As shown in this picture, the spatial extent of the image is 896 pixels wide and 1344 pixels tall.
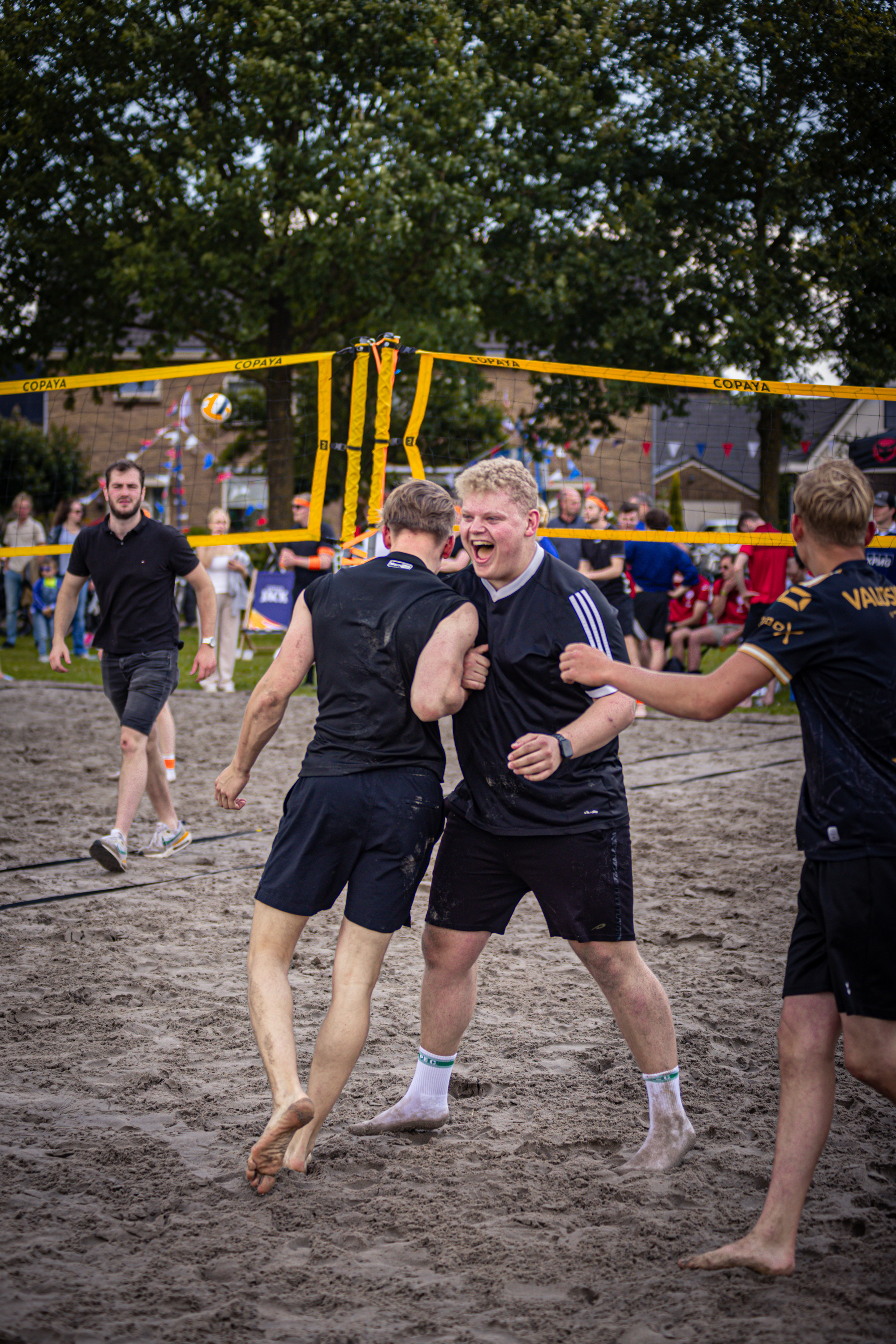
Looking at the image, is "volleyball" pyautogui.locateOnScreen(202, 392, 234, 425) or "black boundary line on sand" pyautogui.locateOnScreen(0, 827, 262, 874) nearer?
"black boundary line on sand" pyautogui.locateOnScreen(0, 827, 262, 874)

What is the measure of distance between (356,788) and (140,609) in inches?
148

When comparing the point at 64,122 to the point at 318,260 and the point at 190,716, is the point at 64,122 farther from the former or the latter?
the point at 190,716

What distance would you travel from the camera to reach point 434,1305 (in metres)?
2.48

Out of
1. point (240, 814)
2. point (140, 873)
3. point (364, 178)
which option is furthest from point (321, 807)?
point (364, 178)

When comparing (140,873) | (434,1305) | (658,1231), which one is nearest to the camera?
(434,1305)

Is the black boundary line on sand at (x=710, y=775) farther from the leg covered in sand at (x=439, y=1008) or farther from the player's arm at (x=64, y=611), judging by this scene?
the leg covered in sand at (x=439, y=1008)

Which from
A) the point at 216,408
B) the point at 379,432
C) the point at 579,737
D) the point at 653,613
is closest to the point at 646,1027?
the point at 579,737

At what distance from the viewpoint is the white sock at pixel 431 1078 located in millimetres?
3412

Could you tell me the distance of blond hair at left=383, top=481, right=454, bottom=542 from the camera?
10.9 feet

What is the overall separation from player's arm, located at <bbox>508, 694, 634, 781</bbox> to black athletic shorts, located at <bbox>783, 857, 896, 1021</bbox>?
28.4 inches

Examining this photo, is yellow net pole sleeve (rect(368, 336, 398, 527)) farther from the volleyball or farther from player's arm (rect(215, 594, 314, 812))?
player's arm (rect(215, 594, 314, 812))

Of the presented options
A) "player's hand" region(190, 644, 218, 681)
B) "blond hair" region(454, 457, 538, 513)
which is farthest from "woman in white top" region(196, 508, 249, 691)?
"blond hair" region(454, 457, 538, 513)

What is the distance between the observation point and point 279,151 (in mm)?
19328

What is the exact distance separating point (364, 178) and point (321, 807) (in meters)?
17.8
